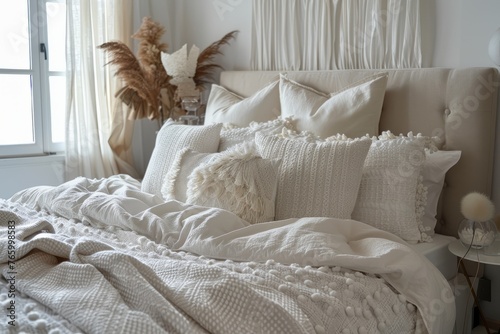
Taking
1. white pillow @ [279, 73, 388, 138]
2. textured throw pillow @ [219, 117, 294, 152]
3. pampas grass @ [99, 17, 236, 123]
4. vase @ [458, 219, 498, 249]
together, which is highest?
pampas grass @ [99, 17, 236, 123]

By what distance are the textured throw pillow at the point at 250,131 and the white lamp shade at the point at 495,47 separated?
2.99 feet

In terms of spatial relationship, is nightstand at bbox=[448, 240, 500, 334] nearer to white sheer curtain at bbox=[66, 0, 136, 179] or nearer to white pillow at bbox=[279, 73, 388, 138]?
white pillow at bbox=[279, 73, 388, 138]

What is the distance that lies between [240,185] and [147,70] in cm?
170

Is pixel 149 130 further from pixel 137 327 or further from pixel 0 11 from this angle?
pixel 137 327

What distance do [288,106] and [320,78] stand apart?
0.71 feet

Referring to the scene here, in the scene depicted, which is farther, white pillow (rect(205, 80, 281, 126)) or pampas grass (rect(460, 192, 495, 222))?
white pillow (rect(205, 80, 281, 126))

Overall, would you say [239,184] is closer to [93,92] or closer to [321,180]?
[321,180]

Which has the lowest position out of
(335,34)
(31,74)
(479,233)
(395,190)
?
(479,233)

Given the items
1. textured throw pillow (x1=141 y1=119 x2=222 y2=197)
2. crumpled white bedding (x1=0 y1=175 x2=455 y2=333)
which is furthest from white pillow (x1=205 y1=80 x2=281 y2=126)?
crumpled white bedding (x1=0 y1=175 x2=455 y2=333)

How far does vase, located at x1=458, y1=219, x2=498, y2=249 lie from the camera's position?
6.80ft

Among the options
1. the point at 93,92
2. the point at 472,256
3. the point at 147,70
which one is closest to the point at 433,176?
the point at 472,256

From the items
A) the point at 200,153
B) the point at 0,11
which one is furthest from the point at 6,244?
the point at 0,11

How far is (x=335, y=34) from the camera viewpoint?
9.40 feet

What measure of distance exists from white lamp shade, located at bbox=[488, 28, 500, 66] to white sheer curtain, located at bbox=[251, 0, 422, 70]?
0.39 meters
